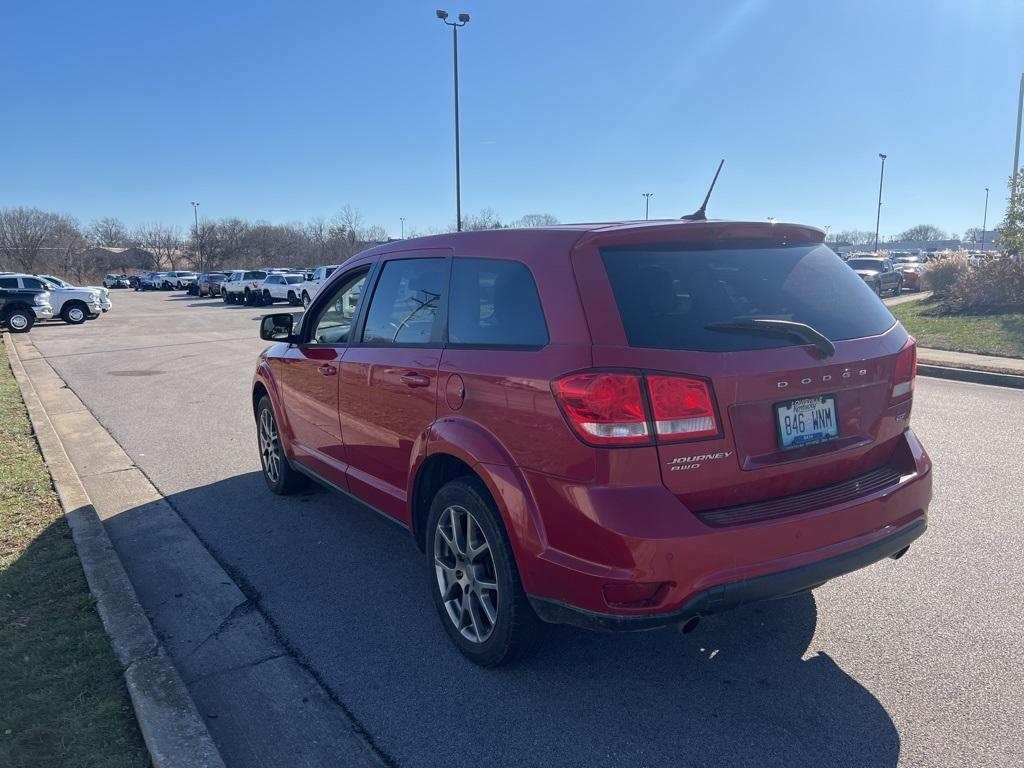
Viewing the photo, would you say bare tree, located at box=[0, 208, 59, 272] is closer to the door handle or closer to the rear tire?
the rear tire

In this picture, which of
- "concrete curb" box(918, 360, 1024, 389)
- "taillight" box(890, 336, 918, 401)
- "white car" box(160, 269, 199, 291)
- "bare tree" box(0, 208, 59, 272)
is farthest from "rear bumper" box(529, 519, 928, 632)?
"bare tree" box(0, 208, 59, 272)

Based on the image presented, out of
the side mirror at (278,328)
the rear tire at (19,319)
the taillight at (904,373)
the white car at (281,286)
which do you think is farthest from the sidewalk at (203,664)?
the white car at (281,286)

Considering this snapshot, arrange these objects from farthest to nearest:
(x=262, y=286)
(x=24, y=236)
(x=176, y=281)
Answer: (x=24, y=236)
(x=176, y=281)
(x=262, y=286)

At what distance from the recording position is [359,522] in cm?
535

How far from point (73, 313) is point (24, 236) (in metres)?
82.8

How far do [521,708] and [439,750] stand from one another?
0.40 meters

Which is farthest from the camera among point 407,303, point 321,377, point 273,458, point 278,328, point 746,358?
point 273,458

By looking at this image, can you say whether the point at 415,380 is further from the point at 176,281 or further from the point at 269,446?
→ the point at 176,281

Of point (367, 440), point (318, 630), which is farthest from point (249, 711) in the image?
point (367, 440)

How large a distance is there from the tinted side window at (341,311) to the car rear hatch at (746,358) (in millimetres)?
2084

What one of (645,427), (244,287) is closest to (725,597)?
(645,427)

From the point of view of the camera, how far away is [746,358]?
280cm

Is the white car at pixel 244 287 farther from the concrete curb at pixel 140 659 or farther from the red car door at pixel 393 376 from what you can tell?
the red car door at pixel 393 376

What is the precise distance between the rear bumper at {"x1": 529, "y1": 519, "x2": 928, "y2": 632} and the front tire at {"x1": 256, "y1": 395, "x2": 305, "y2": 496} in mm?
3294
